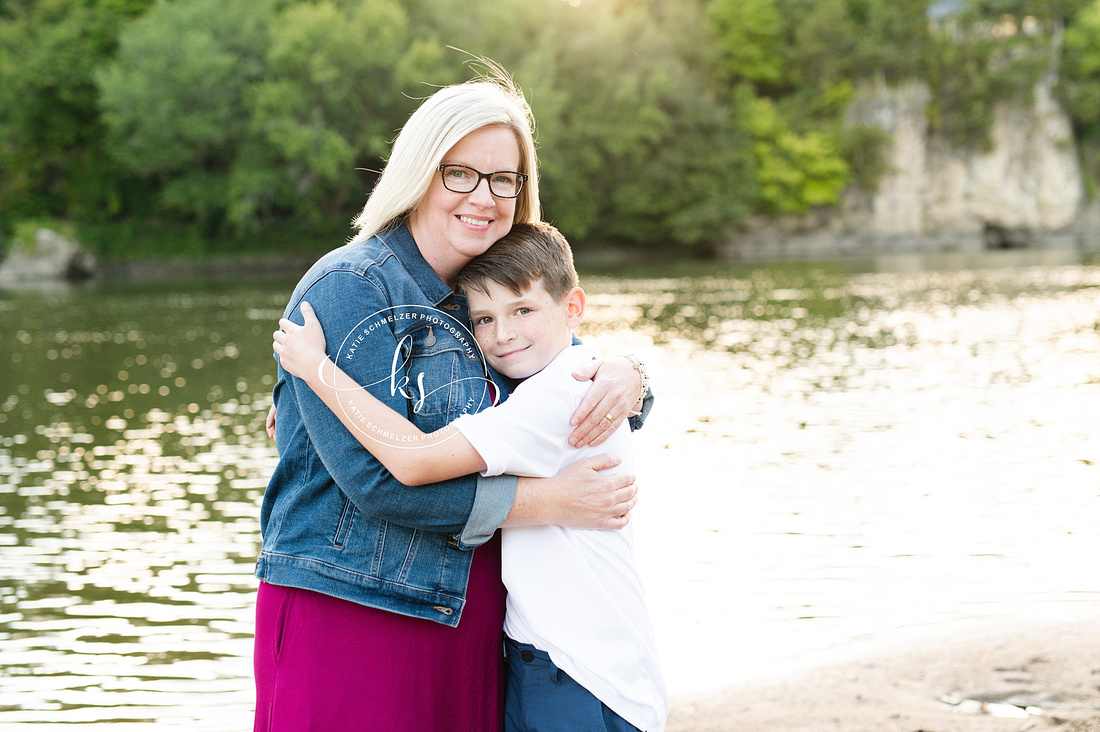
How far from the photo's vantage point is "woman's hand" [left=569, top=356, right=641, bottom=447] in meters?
2.19

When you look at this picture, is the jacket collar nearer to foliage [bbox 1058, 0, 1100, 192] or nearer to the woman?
the woman

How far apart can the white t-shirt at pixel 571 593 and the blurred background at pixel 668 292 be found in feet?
9.61

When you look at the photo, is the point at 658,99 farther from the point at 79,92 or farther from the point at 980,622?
the point at 980,622

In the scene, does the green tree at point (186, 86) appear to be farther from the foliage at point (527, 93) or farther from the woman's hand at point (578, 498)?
the woman's hand at point (578, 498)

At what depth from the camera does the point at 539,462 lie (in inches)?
84.1

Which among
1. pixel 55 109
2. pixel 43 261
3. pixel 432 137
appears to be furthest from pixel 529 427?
pixel 55 109

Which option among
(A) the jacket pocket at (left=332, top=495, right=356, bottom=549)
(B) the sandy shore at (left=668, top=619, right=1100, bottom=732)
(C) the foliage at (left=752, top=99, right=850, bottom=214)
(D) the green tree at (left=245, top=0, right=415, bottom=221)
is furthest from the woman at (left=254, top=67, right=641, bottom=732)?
(C) the foliage at (left=752, top=99, right=850, bottom=214)

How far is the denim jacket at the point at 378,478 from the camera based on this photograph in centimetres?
205

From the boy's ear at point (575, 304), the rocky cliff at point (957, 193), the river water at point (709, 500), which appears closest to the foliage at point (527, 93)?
the rocky cliff at point (957, 193)

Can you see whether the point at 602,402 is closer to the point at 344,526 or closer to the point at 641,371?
the point at 641,371

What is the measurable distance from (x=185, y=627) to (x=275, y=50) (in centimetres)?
3385

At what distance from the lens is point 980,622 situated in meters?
5.27

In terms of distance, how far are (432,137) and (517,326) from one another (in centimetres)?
46

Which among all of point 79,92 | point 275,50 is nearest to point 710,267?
point 275,50
